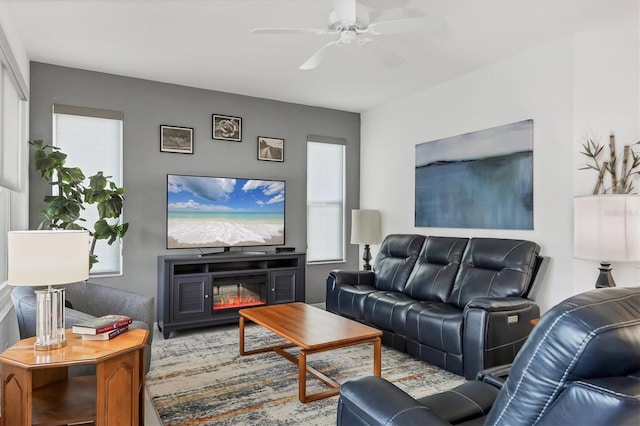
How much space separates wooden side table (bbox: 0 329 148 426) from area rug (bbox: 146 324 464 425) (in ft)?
1.74

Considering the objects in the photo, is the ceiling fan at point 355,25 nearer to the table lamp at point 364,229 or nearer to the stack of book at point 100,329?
the stack of book at point 100,329

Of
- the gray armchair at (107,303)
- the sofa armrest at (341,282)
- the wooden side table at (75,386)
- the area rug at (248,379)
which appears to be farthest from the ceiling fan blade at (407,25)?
the sofa armrest at (341,282)

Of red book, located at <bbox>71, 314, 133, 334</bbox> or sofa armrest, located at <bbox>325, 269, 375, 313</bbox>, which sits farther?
sofa armrest, located at <bbox>325, 269, 375, 313</bbox>

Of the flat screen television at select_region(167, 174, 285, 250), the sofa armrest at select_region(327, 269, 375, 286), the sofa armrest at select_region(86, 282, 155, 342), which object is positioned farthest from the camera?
the flat screen television at select_region(167, 174, 285, 250)

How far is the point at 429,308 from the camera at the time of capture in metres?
3.46

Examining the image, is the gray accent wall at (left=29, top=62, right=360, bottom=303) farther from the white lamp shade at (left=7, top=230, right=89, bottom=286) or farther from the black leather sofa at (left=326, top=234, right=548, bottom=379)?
the white lamp shade at (left=7, top=230, right=89, bottom=286)

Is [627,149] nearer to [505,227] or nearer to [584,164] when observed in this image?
[584,164]

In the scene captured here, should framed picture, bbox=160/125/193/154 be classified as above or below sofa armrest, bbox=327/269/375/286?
above

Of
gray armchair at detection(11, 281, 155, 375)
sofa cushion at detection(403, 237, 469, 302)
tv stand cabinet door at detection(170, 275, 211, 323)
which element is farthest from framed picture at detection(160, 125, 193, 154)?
sofa cushion at detection(403, 237, 469, 302)

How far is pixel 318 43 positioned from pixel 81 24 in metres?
1.86

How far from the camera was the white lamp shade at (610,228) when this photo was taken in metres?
2.71

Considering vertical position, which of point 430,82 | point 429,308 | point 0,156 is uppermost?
point 430,82

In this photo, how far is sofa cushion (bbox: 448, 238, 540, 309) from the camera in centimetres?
335

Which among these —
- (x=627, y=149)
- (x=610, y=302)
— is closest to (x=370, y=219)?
(x=627, y=149)
